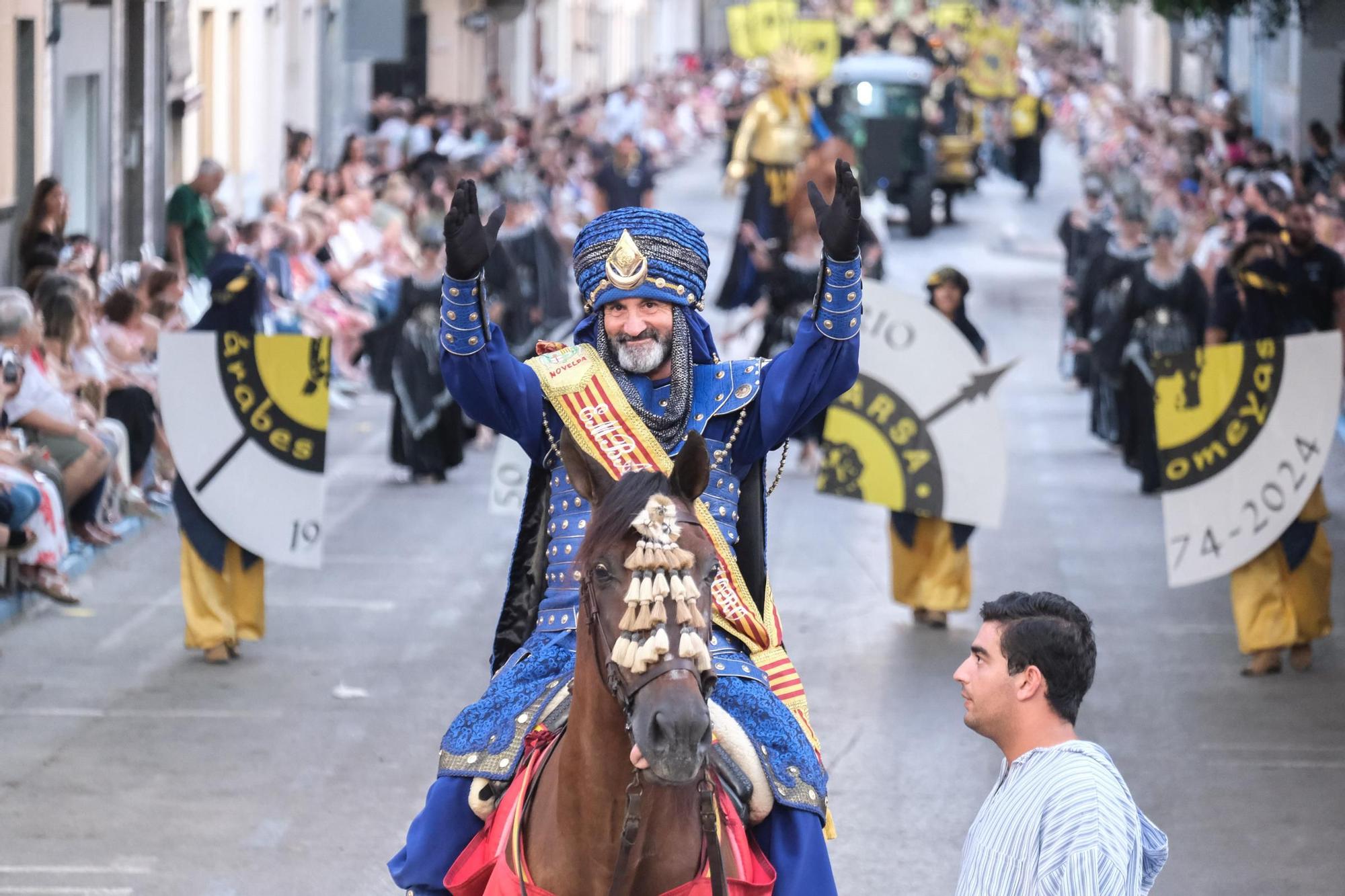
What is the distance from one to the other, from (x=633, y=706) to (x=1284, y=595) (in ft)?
23.9

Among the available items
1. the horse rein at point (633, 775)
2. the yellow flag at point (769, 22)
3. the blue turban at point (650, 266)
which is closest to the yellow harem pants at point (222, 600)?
the blue turban at point (650, 266)

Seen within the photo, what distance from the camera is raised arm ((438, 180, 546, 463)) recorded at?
17.8 ft

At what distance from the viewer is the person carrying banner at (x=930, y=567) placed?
1212 centimetres

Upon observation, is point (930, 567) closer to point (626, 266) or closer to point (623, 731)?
point (626, 266)

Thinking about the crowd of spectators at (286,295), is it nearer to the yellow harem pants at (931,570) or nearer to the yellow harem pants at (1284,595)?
the yellow harem pants at (931,570)

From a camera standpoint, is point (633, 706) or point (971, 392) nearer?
point (633, 706)

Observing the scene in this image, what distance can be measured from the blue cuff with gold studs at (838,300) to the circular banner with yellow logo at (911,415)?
6486 mm

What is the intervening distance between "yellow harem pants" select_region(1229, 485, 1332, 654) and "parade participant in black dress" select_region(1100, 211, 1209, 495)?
449 cm

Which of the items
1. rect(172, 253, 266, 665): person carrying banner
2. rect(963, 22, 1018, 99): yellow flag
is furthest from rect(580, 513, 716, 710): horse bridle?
rect(963, 22, 1018, 99): yellow flag

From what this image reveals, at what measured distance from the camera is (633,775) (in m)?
4.64

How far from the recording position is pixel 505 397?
5.62m

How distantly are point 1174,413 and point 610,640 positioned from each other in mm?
6856

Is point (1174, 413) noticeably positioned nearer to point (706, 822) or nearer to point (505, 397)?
point (505, 397)

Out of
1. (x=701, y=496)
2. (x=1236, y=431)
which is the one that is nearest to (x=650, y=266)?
(x=701, y=496)
